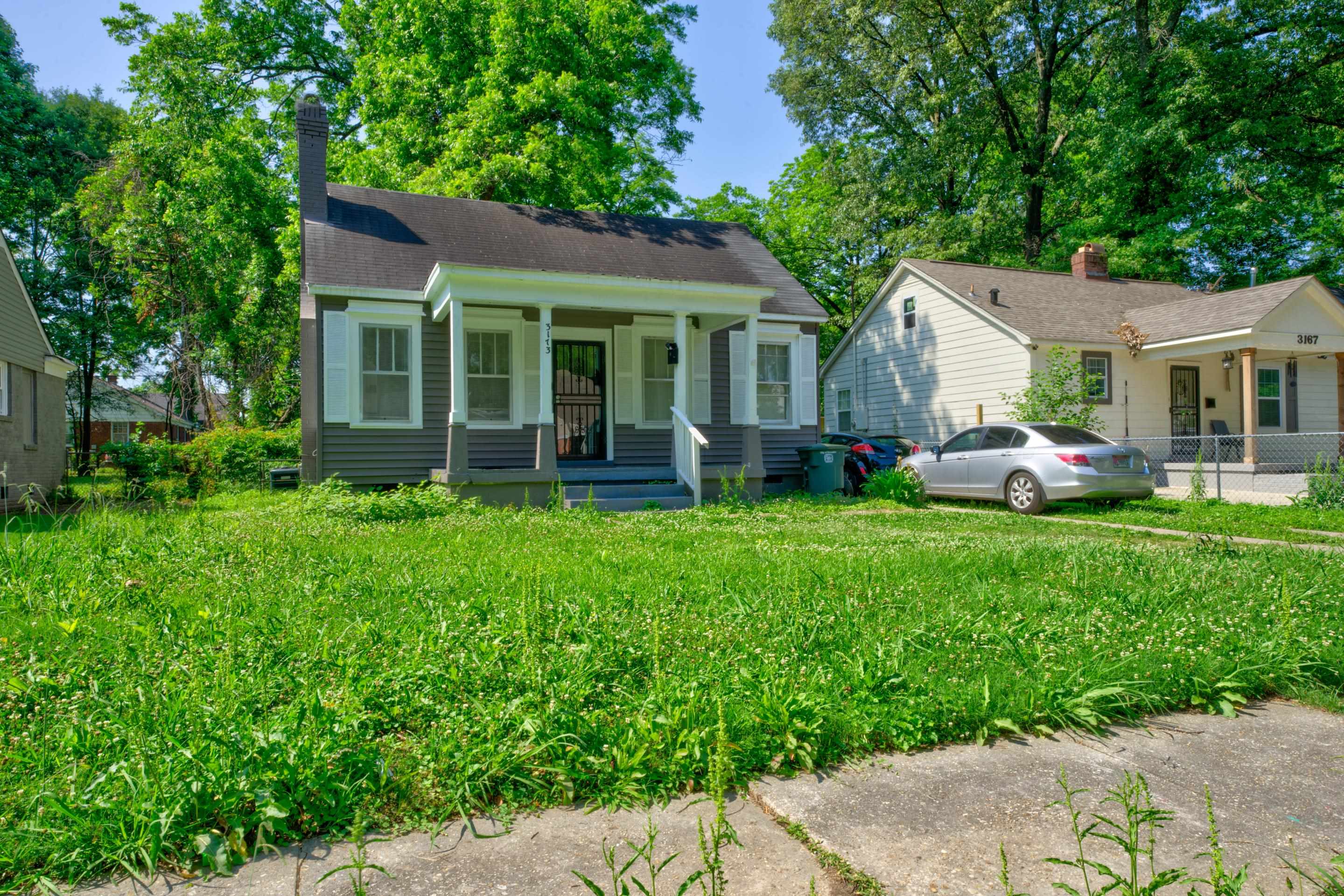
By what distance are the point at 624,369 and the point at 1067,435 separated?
717 centimetres

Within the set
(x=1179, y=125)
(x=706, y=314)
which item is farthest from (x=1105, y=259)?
(x=706, y=314)

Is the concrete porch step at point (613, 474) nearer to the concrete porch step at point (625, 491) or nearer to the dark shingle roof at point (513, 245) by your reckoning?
the concrete porch step at point (625, 491)

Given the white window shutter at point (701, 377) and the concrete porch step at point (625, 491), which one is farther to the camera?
the white window shutter at point (701, 377)

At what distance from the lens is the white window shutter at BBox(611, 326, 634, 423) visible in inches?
538

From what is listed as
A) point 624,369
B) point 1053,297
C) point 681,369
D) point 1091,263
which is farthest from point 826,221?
point 681,369

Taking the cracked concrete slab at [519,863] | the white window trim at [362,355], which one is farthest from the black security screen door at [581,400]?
the cracked concrete slab at [519,863]

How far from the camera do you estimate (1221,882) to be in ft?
5.78

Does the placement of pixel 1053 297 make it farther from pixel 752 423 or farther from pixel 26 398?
pixel 26 398

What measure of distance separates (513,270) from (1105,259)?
18130 millimetres

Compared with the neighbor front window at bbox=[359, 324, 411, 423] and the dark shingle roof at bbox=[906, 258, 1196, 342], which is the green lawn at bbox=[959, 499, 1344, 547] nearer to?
the dark shingle roof at bbox=[906, 258, 1196, 342]

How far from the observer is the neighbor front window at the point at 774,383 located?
1481cm

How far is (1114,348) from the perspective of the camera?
17594 mm

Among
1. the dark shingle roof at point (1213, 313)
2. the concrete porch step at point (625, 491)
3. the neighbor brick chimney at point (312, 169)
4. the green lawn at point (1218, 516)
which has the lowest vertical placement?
the green lawn at point (1218, 516)

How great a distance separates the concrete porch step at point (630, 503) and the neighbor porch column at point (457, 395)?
5.43 ft
